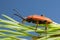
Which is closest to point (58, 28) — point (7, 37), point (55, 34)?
point (55, 34)

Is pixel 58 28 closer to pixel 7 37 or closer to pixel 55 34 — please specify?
pixel 55 34
